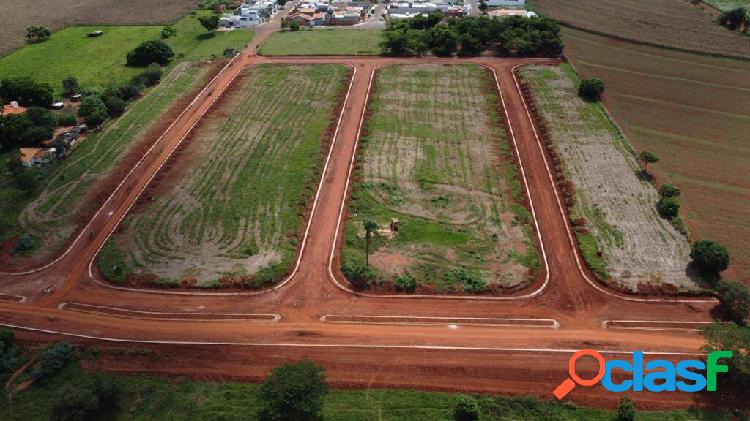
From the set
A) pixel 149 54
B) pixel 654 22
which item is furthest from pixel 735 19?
pixel 149 54

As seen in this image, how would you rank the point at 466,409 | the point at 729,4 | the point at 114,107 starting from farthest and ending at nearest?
the point at 729,4, the point at 114,107, the point at 466,409

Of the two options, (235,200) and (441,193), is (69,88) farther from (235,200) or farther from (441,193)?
(441,193)

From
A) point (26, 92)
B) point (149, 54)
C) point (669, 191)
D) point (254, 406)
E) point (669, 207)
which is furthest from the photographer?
point (149, 54)

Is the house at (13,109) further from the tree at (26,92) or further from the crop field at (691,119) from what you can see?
the crop field at (691,119)

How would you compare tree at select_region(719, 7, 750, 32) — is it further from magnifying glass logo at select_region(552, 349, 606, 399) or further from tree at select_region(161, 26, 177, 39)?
tree at select_region(161, 26, 177, 39)

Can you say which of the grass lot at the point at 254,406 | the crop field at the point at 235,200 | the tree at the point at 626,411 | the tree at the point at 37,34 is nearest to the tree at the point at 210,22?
the tree at the point at 37,34

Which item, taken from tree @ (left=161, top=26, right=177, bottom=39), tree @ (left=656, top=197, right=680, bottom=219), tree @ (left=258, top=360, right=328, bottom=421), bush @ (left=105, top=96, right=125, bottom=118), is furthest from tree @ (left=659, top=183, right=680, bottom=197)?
tree @ (left=161, top=26, right=177, bottom=39)
